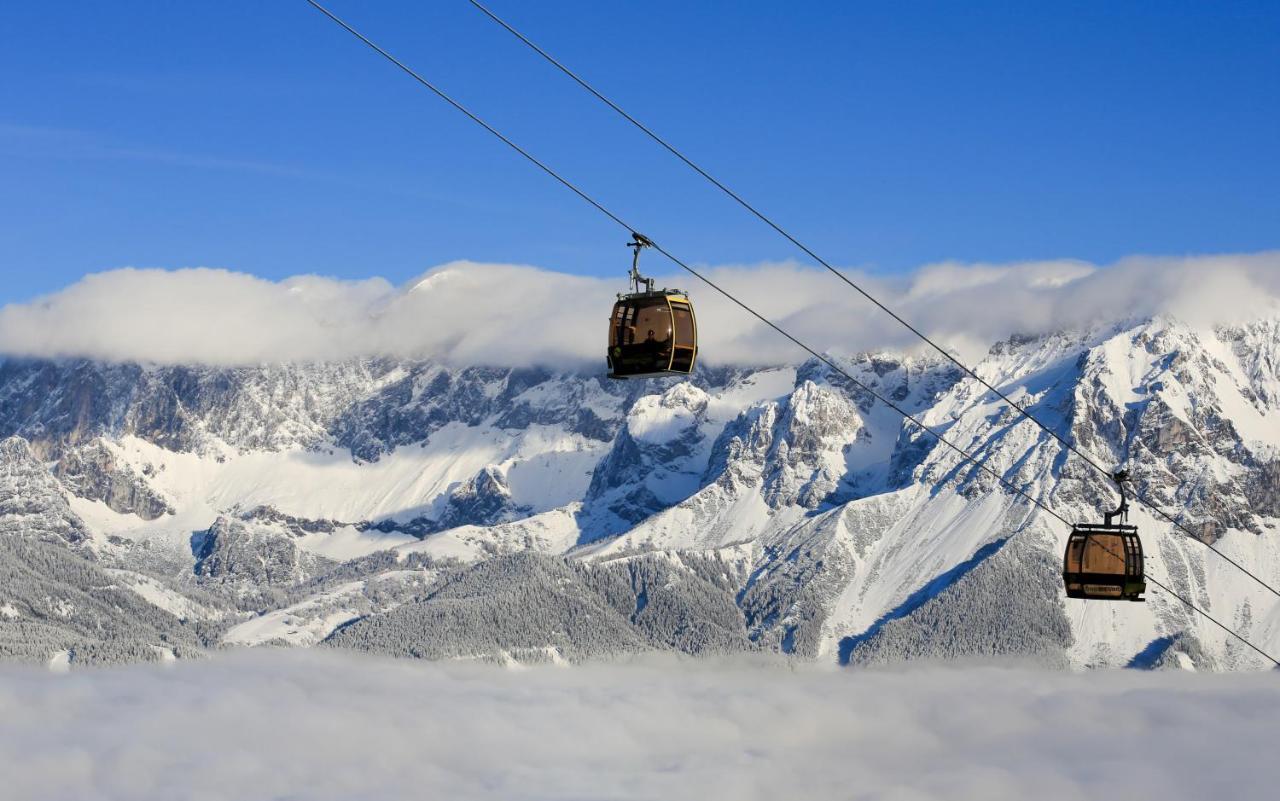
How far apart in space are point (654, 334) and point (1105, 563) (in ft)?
96.2

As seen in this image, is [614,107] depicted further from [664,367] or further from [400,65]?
[664,367]

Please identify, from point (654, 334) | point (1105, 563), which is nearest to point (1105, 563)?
point (1105, 563)

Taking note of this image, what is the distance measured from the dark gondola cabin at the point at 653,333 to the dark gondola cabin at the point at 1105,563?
25.2m

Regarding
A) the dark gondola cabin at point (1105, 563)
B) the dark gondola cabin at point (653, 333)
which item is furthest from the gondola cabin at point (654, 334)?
the dark gondola cabin at point (1105, 563)

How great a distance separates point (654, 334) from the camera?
269 feet

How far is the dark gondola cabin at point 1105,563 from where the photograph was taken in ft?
317

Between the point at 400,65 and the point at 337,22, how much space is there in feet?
7.18

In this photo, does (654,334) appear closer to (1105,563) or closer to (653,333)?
(653,333)

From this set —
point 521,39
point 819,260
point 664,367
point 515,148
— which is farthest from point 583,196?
point 664,367

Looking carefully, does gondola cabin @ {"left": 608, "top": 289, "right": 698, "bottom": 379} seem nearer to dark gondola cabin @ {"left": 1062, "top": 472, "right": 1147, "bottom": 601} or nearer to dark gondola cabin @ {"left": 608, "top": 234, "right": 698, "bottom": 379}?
dark gondola cabin @ {"left": 608, "top": 234, "right": 698, "bottom": 379}

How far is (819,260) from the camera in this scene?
74625mm

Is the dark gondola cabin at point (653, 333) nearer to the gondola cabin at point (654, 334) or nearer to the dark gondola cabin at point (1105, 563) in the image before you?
the gondola cabin at point (654, 334)

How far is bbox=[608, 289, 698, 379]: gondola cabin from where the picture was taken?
8144cm

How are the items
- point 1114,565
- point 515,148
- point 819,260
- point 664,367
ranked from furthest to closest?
point 1114,565, point 664,367, point 819,260, point 515,148
